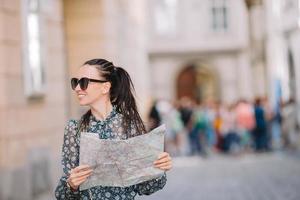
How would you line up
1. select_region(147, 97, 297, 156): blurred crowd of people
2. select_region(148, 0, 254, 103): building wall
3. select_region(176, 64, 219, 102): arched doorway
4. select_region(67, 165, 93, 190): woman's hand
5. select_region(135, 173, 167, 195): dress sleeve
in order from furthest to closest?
select_region(176, 64, 219, 102): arched doorway
select_region(148, 0, 254, 103): building wall
select_region(147, 97, 297, 156): blurred crowd of people
select_region(135, 173, 167, 195): dress sleeve
select_region(67, 165, 93, 190): woman's hand

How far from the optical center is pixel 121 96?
3.88 meters

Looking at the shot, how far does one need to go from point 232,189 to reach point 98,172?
9.35 metres

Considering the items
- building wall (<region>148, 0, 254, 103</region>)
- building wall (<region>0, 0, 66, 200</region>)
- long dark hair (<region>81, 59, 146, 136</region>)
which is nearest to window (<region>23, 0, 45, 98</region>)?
building wall (<region>0, 0, 66, 200</region>)

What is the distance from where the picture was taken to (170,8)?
133ft

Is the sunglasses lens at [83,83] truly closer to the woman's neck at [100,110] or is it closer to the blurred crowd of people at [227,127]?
the woman's neck at [100,110]

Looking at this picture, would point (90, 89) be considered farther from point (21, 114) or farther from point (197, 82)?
point (197, 82)

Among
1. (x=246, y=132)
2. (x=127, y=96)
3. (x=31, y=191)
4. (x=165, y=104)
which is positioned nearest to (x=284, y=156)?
(x=246, y=132)

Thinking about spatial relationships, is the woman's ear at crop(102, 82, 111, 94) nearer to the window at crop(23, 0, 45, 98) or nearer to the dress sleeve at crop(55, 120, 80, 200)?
the dress sleeve at crop(55, 120, 80, 200)

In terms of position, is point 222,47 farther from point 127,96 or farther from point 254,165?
point 127,96

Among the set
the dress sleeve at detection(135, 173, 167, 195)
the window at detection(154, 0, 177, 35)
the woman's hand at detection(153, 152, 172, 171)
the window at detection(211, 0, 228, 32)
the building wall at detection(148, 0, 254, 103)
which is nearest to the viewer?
the woman's hand at detection(153, 152, 172, 171)

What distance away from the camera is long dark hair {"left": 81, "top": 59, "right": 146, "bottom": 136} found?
3.78 meters

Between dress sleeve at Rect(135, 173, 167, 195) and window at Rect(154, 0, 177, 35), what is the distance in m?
36.8

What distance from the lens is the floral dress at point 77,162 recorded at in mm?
3684

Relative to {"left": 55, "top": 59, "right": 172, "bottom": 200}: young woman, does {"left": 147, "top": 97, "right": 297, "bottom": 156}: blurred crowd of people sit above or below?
below
